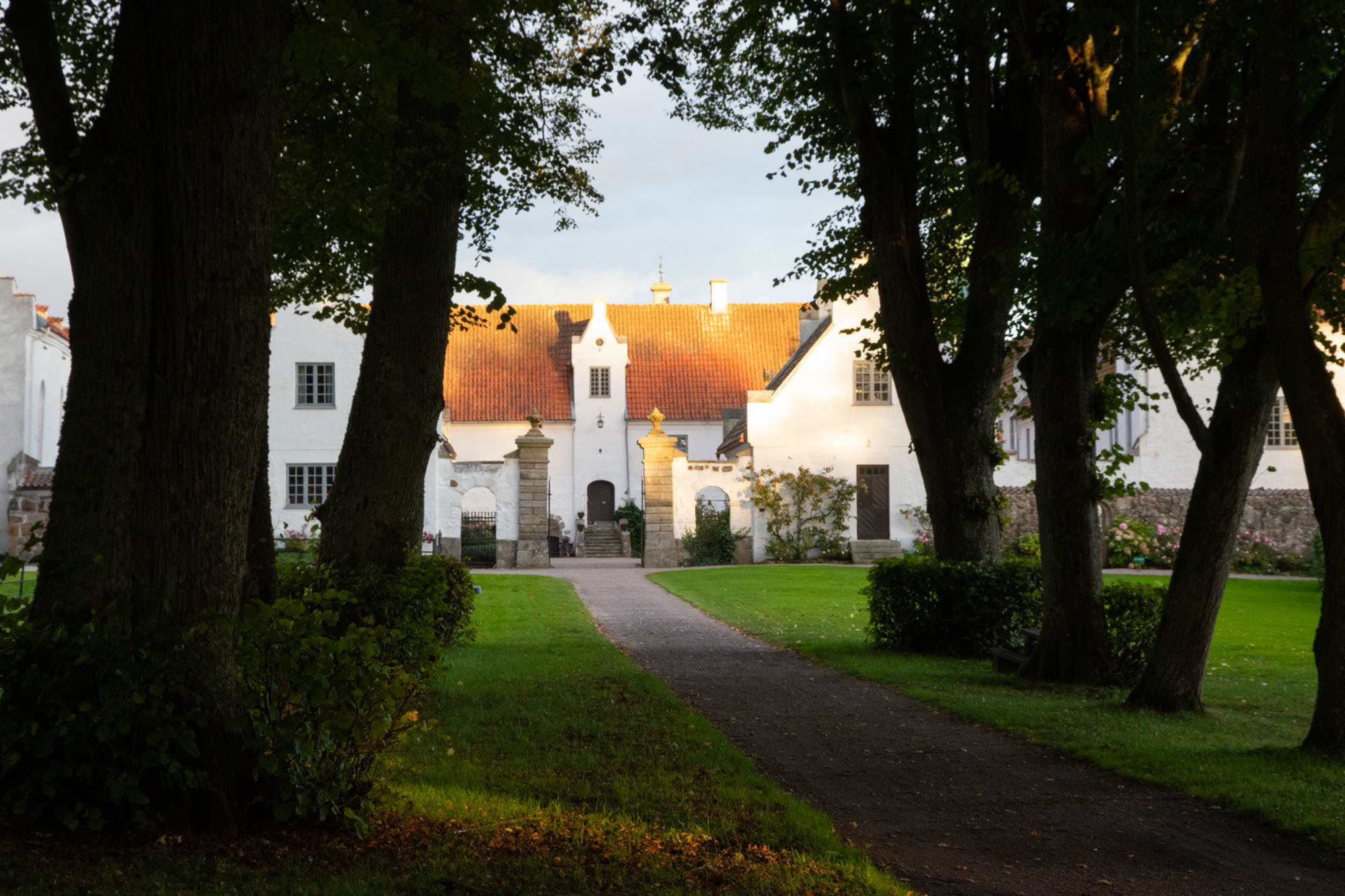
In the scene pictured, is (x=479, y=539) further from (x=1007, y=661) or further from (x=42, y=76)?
(x=42, y=76)

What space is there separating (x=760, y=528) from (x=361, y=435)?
23.5 m

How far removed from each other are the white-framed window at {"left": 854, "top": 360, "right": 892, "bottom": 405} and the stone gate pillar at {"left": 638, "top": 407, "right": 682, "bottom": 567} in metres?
5.83

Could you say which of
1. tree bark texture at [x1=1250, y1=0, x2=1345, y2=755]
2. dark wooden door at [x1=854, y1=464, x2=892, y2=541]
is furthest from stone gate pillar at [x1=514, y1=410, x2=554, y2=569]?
tree bark texture at [x1=1250, y1=0, x2=1345, y2=755]

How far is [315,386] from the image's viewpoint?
3272 centimetres

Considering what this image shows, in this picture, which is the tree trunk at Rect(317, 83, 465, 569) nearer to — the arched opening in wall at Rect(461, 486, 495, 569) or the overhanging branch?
the overhanging branch

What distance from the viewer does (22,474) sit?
31578mm

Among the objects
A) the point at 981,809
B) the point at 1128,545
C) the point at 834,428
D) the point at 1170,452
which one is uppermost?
the point at 834,428

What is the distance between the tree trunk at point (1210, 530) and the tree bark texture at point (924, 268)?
3.45 meters

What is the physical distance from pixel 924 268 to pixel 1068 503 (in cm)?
329

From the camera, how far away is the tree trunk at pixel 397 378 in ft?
30.7

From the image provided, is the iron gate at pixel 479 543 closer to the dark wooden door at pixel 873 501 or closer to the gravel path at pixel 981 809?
the dark wooden door at pixel 873 501

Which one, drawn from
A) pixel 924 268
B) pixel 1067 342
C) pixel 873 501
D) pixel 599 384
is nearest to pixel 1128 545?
pixel 873 501

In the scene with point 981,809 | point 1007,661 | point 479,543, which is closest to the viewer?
point 981,809

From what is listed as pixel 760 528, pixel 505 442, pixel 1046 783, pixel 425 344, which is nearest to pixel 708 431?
pixel 505 442
